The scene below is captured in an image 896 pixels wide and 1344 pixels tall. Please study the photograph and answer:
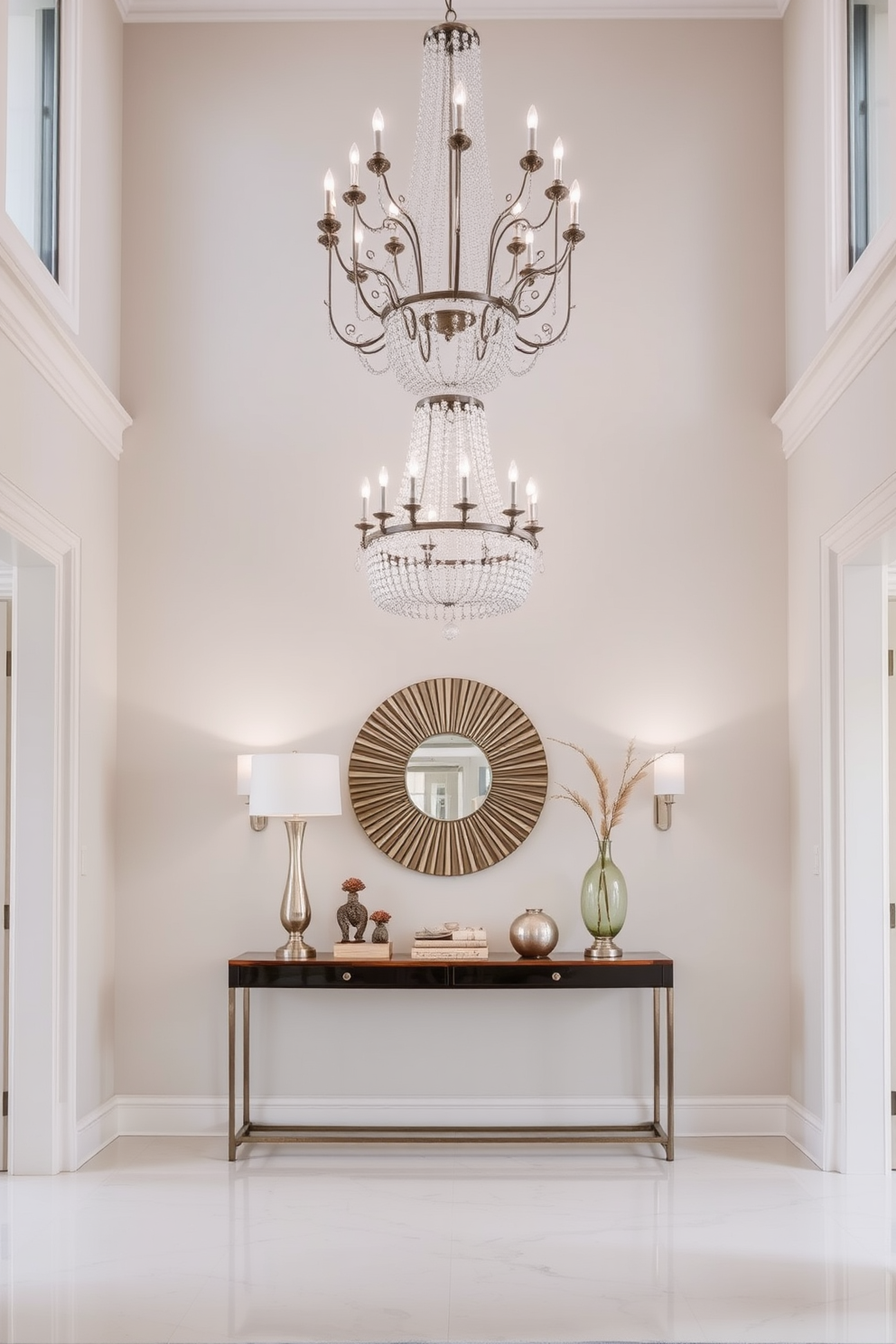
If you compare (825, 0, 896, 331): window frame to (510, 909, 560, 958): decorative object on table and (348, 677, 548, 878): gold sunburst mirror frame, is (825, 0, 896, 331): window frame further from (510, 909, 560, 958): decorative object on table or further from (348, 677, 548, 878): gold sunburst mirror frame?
(510, 909, 560, 958): decorative object on table

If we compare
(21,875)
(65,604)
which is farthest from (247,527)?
(21,875)

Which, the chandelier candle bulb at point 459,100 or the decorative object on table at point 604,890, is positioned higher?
the chandelier candle bulb at point 459,100

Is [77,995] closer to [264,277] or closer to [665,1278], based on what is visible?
[665,1278]

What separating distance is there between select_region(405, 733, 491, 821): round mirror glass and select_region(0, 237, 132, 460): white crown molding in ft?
6.20

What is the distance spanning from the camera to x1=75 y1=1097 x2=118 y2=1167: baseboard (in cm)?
466

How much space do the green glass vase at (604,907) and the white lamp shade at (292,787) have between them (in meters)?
1.09

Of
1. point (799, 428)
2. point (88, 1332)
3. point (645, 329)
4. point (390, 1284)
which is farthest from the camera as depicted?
point (645, 329)

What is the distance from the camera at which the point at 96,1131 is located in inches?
190

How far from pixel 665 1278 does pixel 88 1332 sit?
5.27 ft

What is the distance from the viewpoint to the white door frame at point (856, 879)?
4.53 m

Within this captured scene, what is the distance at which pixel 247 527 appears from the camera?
17.4 feet

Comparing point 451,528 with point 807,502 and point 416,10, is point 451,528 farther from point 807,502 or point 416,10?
point 416,10

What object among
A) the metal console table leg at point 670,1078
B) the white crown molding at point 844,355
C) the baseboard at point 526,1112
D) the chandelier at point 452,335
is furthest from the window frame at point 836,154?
the baseboard at point 526,1112

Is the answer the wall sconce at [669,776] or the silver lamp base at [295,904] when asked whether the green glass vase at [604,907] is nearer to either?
the wall sconce at [669,776]
